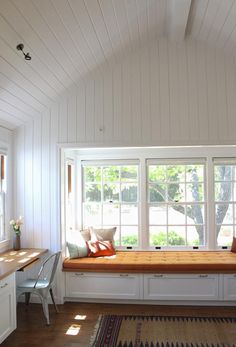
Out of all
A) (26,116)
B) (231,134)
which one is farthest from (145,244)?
(26,116)

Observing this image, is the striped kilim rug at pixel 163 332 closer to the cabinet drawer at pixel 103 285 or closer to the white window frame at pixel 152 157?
the cabinet drawer at pixel 103 285

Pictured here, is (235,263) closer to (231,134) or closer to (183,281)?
(183,281)

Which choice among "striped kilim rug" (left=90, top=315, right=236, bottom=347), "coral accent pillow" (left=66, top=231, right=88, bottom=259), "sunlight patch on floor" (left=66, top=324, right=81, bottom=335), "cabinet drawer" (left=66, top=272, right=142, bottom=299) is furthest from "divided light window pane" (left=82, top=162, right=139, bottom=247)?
"sunlight patch on floor" (left=66, top=324, right=81, bottom=335)

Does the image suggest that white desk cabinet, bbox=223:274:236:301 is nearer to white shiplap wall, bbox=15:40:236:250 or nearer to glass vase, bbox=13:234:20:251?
white shiplap wall, bbox=15:40:236:250

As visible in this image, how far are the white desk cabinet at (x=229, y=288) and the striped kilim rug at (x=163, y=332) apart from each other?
0.44 metres

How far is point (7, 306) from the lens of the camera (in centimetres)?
335

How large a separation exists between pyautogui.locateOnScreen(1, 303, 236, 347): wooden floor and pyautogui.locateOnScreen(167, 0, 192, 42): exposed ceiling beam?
11.6 feet

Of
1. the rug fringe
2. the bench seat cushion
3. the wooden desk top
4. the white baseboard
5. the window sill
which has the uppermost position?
the window sill

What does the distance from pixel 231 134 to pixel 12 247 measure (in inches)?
132

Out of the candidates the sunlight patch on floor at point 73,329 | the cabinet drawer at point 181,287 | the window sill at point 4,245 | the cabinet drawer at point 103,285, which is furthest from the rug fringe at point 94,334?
the window sill at point 4,245

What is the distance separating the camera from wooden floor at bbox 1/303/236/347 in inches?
135

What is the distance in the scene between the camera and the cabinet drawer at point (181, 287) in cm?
436

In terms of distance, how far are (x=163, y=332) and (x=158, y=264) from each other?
3.07 feet

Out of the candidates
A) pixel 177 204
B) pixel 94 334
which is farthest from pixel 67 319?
pixel 177 204
